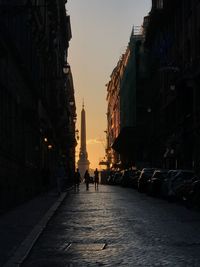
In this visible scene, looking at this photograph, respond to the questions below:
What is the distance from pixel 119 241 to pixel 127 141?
9088 cm

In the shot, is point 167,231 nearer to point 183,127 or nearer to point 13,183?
point 13,183

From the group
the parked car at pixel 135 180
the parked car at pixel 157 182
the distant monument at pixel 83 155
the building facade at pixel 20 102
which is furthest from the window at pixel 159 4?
the distant monument at pixel 83 155

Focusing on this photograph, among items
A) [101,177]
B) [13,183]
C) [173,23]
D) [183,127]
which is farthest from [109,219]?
[101,177]

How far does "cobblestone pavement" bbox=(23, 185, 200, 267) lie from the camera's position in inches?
499

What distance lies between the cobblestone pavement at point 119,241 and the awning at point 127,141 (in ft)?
258

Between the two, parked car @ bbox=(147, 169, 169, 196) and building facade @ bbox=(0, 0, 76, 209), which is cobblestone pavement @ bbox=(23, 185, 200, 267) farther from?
parked car @ bbox=(147, 169, 169, 196)

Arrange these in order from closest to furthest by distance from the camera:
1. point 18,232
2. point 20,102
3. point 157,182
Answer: point 18,232, point 20,102, point 157,182

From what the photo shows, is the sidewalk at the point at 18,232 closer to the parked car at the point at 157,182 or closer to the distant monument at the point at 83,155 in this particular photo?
the parked car at the point at 157,182

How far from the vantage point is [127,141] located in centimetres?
10669

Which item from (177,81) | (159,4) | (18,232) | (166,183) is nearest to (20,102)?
(166,183)

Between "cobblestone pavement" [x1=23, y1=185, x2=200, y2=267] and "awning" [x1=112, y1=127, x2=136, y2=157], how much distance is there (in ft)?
258

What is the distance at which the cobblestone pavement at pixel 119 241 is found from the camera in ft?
41.6

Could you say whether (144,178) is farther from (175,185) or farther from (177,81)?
(175,185)

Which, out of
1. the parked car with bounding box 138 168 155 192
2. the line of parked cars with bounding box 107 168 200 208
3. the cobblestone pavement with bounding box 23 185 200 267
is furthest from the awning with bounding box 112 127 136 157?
the cobblestone pavement with bounding box 23 185 200 267
